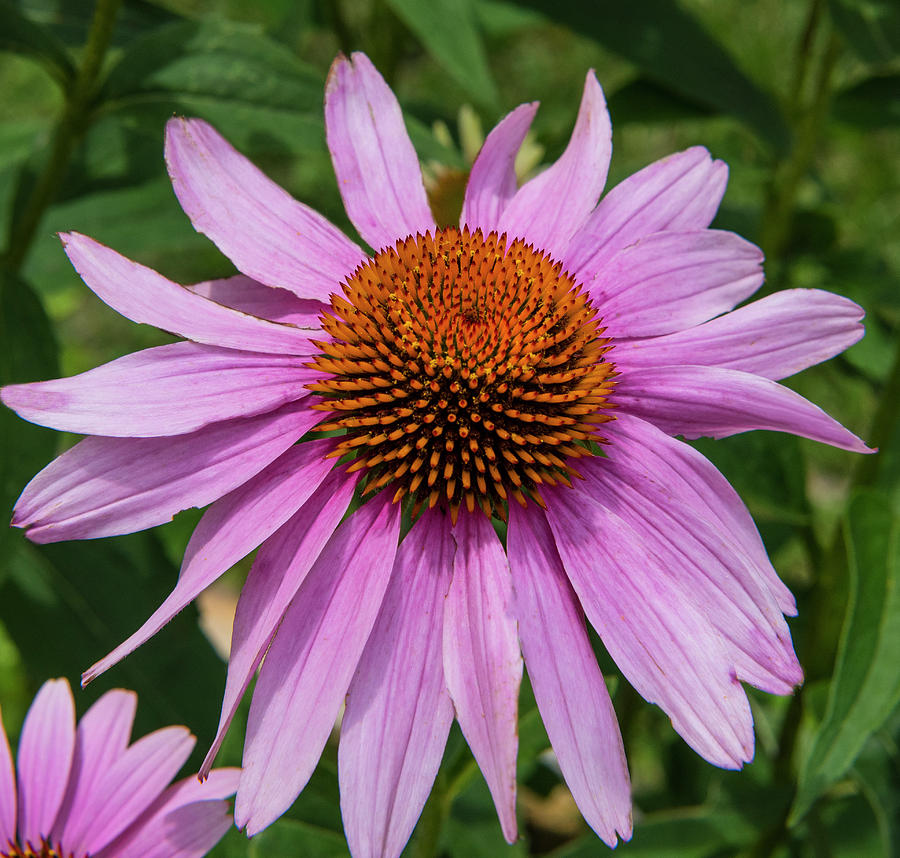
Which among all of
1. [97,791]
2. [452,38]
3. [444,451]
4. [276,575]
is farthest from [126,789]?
[452,38]

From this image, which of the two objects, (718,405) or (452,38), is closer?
(718,405)

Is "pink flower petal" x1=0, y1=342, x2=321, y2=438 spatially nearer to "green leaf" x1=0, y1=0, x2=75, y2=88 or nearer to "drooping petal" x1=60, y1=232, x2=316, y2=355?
"drooping petal" x1=60, y1=232, x2=316, y2=355

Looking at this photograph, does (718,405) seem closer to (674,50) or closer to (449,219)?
(449,219)

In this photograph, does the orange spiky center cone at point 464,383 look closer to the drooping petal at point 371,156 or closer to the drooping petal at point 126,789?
the drooping petal at point 371,156

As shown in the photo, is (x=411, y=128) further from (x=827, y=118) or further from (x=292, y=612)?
(x=827, y=118)

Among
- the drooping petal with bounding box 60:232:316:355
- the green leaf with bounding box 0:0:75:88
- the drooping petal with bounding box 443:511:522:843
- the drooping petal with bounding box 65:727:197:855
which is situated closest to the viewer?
the drooping petal with bounding box 443:511:522:843

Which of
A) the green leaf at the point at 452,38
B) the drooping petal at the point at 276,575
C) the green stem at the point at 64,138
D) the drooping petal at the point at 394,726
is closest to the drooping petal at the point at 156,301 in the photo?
the drooping petal at the point at 276,575

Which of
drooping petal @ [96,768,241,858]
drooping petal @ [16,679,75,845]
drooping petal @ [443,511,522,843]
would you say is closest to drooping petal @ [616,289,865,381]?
drooping petal @ [443,511,522,843]
